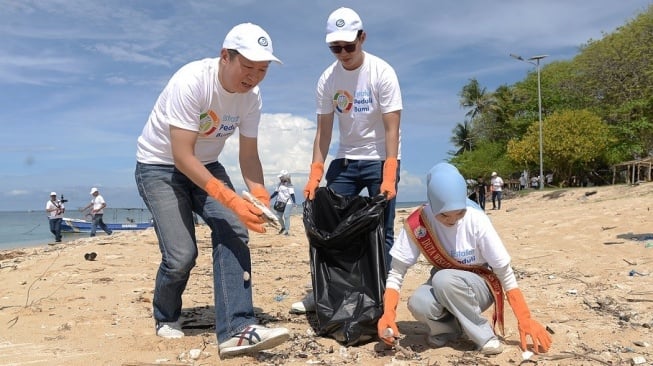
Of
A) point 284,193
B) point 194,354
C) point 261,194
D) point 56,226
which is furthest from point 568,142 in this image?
point 194,354

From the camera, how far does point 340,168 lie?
11.7 ft

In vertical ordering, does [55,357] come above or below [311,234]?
below

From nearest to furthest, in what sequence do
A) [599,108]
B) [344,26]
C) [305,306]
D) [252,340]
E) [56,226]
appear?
[252,340]
[344,26]
[305,306]
[56,226]
[599,108]

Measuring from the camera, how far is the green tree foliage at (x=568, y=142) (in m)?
28.8

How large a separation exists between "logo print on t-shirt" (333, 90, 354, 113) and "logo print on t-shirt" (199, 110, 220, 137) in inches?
33.9

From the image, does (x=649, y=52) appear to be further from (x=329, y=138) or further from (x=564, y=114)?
(x=329, y=138)

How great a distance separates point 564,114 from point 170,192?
102 ft

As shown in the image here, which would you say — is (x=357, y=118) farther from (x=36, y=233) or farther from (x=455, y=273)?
(x=36, y=233)

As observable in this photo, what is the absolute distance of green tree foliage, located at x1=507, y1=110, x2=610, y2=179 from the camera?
28.8 metres

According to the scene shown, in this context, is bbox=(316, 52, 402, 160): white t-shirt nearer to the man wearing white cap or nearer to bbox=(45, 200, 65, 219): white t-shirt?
the man wearing white cap

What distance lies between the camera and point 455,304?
278 centimetres

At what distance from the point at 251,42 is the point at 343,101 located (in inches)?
38.6

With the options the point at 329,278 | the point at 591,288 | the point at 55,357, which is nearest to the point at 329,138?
the point at 329,278

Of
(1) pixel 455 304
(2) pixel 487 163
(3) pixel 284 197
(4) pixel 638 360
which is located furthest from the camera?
(2) pixel 487 163
